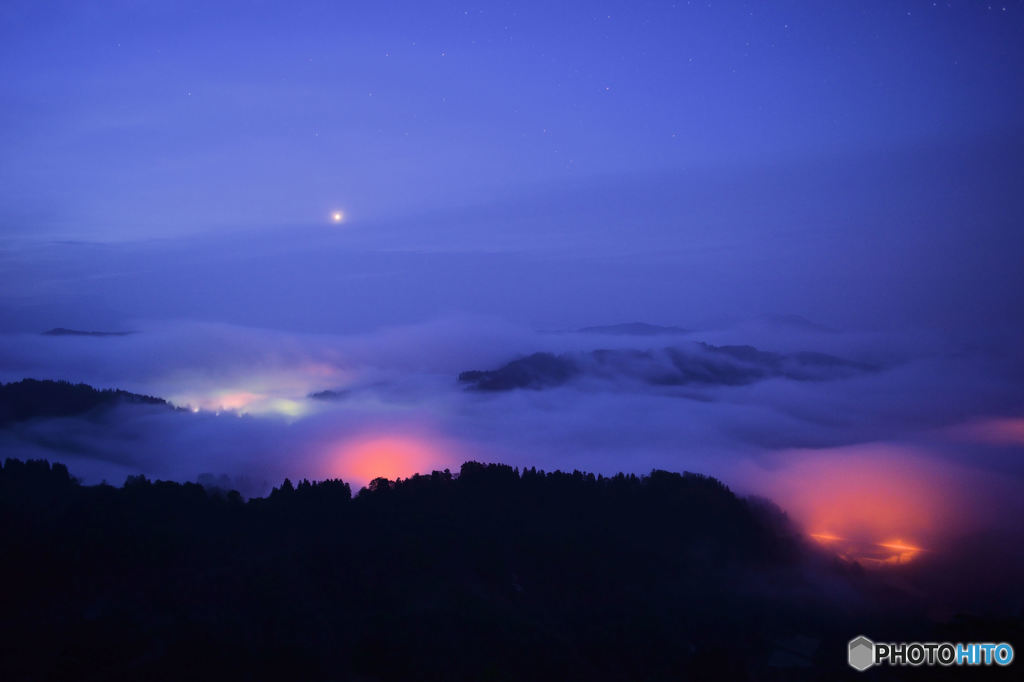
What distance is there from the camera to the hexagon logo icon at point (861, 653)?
23.3m

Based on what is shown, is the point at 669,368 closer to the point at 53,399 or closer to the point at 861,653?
the point at 861,653

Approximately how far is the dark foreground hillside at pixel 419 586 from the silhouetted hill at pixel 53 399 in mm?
15754

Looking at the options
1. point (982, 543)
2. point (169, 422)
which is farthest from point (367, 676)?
point (169, 422)

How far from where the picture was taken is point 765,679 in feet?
88.7

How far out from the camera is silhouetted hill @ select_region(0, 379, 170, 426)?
5616cm

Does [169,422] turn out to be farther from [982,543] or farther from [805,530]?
[982,543]

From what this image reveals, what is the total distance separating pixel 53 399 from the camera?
58094 millimetres

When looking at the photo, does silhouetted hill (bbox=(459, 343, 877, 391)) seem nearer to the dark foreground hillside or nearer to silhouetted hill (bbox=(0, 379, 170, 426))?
silhouetted hill (bbox=(0, 379, 170, 426))
